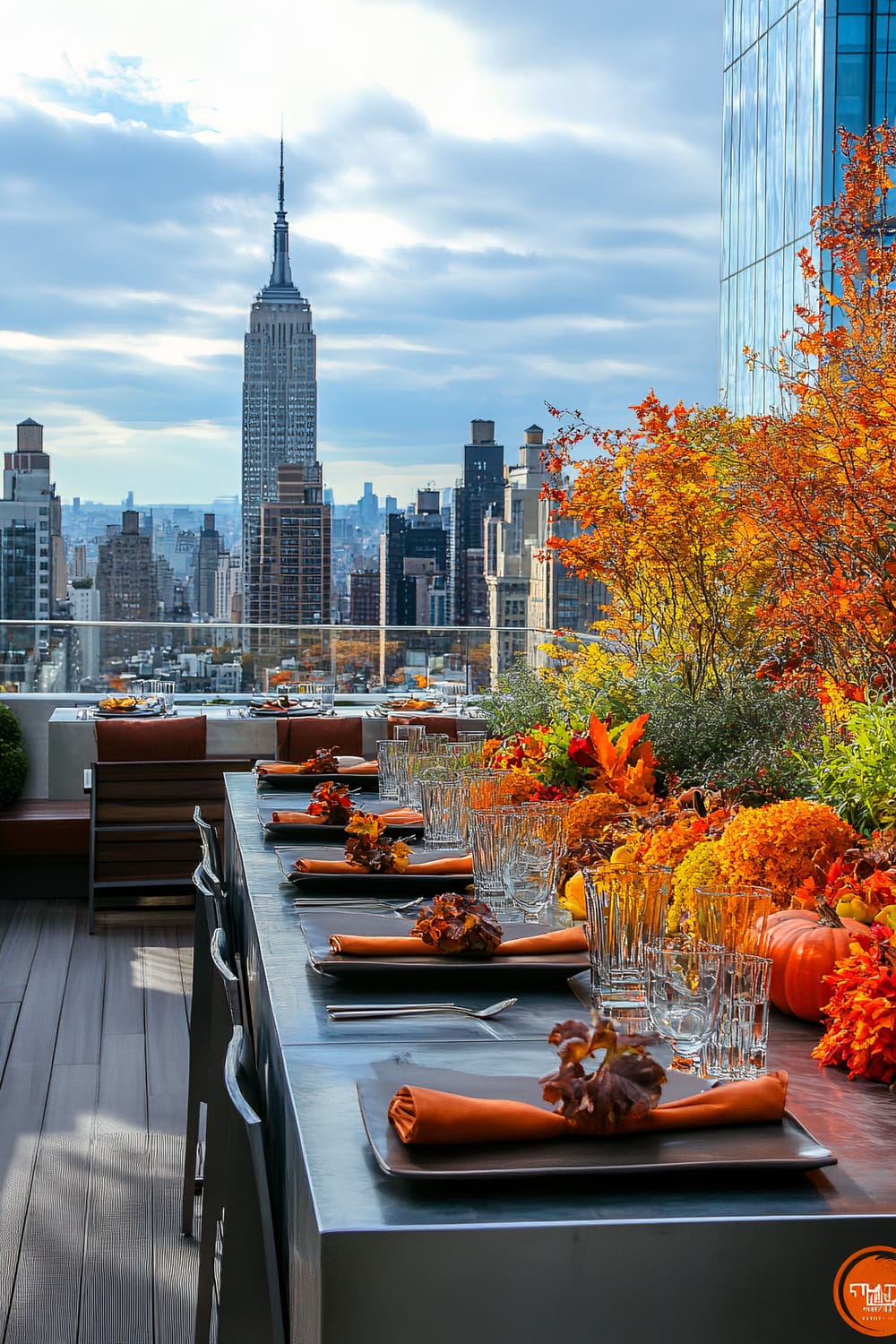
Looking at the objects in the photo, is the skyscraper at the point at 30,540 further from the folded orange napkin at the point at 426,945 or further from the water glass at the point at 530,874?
the folded orange napkin at the point at 426,945

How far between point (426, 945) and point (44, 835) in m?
4.47

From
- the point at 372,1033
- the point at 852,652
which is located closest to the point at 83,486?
the point at 852,652

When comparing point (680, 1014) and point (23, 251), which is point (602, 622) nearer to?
point (680, 1014)

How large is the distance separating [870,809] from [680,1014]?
2.57 feet

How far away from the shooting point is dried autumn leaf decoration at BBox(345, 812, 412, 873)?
2109mm

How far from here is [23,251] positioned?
1842 cm

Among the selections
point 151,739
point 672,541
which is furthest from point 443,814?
point 672,541

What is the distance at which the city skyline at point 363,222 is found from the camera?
1045 cm

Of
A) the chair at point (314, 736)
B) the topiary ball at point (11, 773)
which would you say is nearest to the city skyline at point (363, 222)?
the chair at point (314, 736)

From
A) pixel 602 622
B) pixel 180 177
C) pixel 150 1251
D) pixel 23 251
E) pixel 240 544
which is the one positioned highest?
pixel 180 177

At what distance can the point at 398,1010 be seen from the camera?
1.42 metres

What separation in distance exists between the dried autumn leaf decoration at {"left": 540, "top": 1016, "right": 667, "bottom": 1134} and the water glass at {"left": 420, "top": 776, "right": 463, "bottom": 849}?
1.40 m

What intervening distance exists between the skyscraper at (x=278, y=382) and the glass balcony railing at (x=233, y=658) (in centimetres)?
1890

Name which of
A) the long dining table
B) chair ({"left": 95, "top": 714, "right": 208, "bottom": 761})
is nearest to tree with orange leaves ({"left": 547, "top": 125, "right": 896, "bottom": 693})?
chair ({"left": 95, "top": 714, "right": 208, "bottom": 761})
